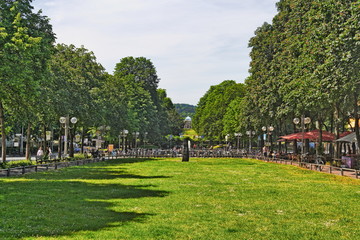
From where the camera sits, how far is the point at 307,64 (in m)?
36.0

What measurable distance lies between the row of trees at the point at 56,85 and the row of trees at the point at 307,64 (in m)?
19.4

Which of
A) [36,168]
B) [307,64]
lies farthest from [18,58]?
[307,64]

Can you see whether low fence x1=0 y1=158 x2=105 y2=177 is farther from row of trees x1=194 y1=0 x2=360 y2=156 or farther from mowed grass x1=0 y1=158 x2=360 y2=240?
row of trees x1=194 y1=0 x2=360 y2=156

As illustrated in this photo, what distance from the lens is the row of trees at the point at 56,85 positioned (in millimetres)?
24516

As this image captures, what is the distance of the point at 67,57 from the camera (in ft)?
163

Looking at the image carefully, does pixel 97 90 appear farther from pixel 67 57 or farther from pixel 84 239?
pixel 84 239

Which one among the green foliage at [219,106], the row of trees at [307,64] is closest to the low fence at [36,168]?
the row of trees at [307,64]

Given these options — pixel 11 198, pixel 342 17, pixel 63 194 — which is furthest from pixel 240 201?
pixel 342 17

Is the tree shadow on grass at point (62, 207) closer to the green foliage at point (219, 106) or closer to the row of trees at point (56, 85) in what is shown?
the row of trees at point (56, 85)

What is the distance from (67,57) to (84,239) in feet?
139

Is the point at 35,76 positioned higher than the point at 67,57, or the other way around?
the point at 67,57

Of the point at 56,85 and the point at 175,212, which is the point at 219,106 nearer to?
the point at 56,85

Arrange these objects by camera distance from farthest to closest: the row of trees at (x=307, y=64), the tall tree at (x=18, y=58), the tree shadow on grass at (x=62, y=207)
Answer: the row of trees at (x=307, y=64) → the tall tree at (x=18, y=58) → the tree shadow on grass at (x=62, y=207)

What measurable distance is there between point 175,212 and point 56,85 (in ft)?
94.7
